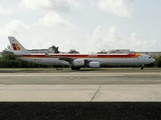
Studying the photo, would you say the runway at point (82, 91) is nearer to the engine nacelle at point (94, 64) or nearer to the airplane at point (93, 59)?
the engine nacelle at point (94, 64)

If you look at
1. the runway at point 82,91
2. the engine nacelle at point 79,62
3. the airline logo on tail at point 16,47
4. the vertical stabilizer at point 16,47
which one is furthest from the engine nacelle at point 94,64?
the runway at point 82,91

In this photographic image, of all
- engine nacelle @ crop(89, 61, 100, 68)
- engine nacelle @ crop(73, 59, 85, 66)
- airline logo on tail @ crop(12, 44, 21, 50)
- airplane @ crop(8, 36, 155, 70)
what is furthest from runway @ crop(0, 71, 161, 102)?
airline logo on tail @ crop(12, 44, 21, 50)

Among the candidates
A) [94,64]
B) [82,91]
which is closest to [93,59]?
[94,64]

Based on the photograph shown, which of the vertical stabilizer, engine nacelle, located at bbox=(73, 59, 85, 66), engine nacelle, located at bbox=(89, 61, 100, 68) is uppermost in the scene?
the vertical stabilizer

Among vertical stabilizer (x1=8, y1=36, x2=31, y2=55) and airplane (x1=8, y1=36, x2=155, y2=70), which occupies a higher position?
vertical stabilizer (x1=8, y1=36, x2=31, y2=55)

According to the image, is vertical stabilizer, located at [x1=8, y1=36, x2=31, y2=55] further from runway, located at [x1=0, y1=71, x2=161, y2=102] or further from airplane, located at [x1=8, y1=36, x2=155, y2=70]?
runway, located at [x1=0, y1=71, x2=161, y2=102]

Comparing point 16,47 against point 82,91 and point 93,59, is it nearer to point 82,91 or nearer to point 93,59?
point 93,59

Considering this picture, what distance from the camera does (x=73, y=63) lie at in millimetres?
49125

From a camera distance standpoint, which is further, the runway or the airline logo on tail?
the airline logo on tail

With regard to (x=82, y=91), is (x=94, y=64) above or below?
below
